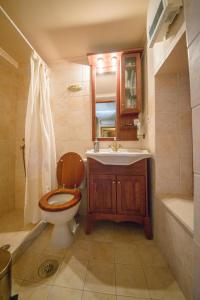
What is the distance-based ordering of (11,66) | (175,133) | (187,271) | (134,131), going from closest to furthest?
(187,271) → (175,133) → (134,131) → (11,66)

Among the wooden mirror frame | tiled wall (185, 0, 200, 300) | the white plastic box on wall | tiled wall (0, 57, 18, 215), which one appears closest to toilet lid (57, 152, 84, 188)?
the wooden mirror frame

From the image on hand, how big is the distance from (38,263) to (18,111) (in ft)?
5.96

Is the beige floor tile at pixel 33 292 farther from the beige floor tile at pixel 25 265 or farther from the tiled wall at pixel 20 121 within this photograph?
the tiled wall at pixel 20 121

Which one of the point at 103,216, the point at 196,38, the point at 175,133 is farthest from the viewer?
the point at 103,216

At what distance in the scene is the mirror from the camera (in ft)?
5.61

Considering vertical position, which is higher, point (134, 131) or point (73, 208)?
point (134, 131)

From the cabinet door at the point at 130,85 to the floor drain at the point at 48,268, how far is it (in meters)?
1.61

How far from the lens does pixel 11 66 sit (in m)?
1.86

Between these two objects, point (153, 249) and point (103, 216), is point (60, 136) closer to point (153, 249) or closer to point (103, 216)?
point (103, 216)

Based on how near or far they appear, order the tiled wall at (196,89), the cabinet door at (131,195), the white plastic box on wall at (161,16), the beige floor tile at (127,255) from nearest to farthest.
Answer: the tiled wall at (196,89)
the white plastic box on wall at (161,16)
the beige floor tile at (127,255)
the cabinet door at (131,195)

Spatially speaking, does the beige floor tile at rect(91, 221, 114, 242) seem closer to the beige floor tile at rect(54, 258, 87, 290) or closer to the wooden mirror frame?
the beige floor tile at rect(54, 258, 87, 290)

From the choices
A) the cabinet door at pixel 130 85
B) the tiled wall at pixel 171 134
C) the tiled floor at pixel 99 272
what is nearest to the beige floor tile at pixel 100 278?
the tiled floor at pixel 99 272

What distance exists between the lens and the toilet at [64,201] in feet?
3.78

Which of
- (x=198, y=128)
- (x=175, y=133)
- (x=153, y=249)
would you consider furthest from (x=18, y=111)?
(x=153, y=249)
